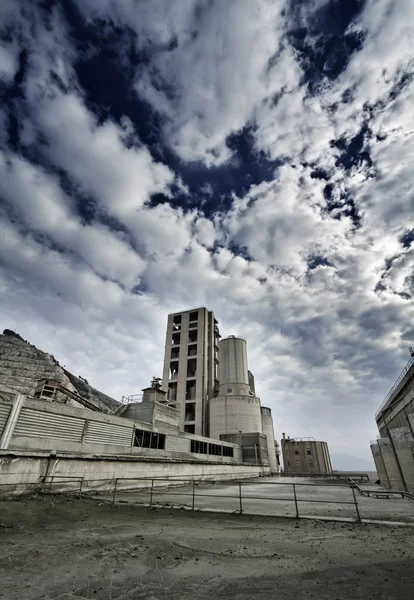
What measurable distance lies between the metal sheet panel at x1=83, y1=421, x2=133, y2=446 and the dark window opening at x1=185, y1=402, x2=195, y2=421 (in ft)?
122

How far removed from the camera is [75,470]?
1703cm

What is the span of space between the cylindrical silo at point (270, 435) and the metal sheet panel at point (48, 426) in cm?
5110

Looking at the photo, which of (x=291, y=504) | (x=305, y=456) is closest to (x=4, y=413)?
(x=291, y=504)

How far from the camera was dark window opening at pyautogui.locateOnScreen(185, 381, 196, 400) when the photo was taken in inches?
2460

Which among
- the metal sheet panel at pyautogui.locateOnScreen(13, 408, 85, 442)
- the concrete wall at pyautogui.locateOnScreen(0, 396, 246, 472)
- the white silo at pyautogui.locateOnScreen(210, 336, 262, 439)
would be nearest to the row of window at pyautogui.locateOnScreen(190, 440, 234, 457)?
the white silo at pyautogui.locateOnScreen(210, 336, 262, 439)

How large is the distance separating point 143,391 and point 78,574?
3194 cm

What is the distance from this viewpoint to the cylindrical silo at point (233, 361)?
62.0 meters

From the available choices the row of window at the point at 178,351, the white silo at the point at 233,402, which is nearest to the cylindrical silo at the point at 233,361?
the white silo at the point at 233,402

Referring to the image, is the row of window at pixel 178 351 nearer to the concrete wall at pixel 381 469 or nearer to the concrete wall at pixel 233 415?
the concrete wall at pixel 233 415

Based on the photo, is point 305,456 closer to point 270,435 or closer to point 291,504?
point 270,435

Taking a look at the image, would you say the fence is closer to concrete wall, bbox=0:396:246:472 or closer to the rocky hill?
concrete wall, bbox=0:396:246:472

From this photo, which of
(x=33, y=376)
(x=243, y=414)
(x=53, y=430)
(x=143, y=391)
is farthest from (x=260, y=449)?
(x=33, y=376)

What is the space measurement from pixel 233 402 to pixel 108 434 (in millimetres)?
36718

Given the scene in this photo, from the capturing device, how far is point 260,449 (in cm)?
5256
